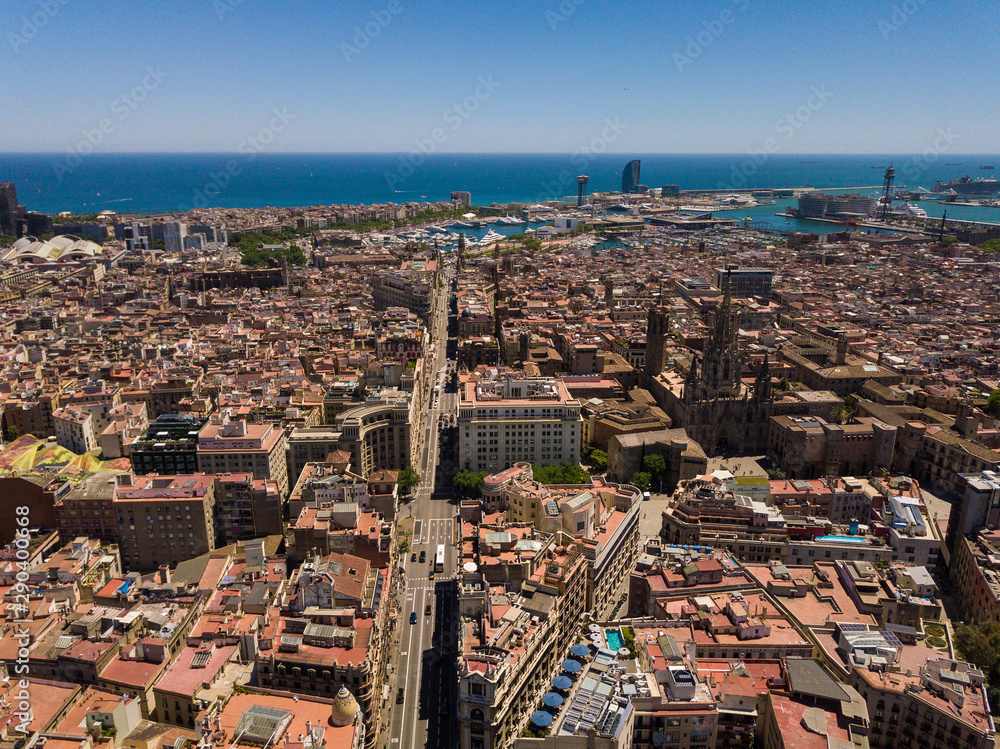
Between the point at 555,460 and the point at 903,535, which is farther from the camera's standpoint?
the point at 555,460

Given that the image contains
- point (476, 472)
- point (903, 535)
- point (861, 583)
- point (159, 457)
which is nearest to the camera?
point (861, 583)

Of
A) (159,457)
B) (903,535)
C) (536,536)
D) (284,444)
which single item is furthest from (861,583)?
(159,457)

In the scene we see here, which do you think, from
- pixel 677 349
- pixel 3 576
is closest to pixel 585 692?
pixel 3 576

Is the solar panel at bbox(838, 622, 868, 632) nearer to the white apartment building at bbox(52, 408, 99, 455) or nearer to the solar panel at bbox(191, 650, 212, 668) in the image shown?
the solar panel at bbox(191, 650, 212, 668)

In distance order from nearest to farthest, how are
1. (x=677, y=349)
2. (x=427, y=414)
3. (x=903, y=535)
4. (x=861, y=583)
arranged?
1. (x=861, y=583)
2. (x=903, y=535)
3. (x=427, y=414)
4. (x=677, y=349)

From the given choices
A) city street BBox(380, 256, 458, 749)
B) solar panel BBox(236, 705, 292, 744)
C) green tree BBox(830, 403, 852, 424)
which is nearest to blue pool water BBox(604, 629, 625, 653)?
city street BBox(380, 256, 458, 749)

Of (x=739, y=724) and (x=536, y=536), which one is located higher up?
(x=536, y=536)

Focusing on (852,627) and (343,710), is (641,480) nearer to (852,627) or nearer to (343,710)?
(852,627)

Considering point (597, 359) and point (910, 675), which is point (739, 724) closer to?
point (910, 675)
